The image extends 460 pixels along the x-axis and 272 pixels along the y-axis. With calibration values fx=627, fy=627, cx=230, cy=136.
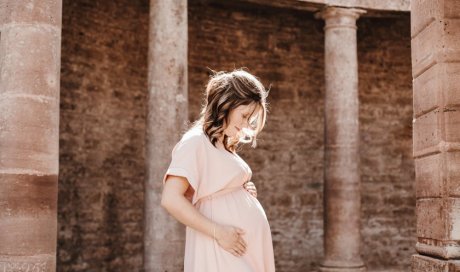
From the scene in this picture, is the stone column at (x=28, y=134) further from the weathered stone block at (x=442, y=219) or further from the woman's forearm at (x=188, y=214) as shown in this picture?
the weathered stone block at (x=442, y=219)

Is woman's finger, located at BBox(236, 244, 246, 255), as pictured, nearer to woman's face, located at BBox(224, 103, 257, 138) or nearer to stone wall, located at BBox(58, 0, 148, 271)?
woman's face, located at BBox(224, 103, 257, 138)

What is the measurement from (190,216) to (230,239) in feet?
0.62

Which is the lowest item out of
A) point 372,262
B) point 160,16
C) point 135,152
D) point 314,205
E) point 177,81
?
point 372,262

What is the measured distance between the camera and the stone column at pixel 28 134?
17.2ft

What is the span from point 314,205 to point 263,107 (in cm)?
1039

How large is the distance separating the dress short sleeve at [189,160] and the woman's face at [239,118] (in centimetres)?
14

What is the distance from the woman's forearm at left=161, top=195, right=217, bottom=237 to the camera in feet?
8.13

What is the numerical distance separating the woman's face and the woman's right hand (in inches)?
16.1

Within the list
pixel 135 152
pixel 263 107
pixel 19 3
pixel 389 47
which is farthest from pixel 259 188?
pixel 263 107

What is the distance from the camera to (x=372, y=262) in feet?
41.9

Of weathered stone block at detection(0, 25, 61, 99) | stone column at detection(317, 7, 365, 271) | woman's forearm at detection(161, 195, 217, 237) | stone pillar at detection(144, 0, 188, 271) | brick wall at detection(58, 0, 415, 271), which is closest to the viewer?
woman's forearm at detection(161, 195, 217, 237)

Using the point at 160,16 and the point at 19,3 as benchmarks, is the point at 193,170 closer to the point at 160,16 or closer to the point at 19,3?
the point at 19,3

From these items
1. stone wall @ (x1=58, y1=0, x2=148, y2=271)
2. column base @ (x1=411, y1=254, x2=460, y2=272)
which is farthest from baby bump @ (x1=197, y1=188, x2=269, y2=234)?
stone wall @ (x1=58, y1=0, x2=148, y2=271)

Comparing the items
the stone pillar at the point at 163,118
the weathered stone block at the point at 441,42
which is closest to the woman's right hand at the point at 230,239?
the weathered stone block at the point at 441,42
